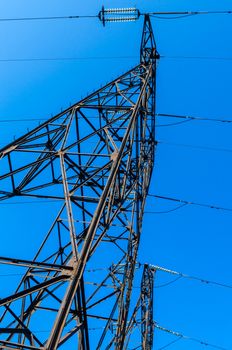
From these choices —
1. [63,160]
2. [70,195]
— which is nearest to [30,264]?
[70,195]

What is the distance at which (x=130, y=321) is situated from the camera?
20.9m

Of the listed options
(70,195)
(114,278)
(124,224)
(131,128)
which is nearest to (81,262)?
(70,195)

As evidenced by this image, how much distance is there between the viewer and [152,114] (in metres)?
18.0

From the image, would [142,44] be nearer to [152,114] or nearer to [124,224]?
[152,114]

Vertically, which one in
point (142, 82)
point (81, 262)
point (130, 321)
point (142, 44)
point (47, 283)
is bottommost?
point (47, 283)

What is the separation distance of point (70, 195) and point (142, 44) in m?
12.2

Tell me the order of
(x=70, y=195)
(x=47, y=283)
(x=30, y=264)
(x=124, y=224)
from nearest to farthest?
(x=47, y=283) < (x=30, y=264) < (x=70, y=195) < (x=124, y=224)

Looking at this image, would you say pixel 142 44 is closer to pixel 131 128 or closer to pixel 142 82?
pixel 142 82

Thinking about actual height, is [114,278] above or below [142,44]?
below

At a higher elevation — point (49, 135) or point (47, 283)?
point (49, 135)

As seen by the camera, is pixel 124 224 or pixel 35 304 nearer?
pixel 35 304

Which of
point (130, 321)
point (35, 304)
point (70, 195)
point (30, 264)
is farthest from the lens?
point (130, 321)

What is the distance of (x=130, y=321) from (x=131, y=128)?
12805 millimetres

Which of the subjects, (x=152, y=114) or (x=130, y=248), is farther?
(x=152, y=114)
